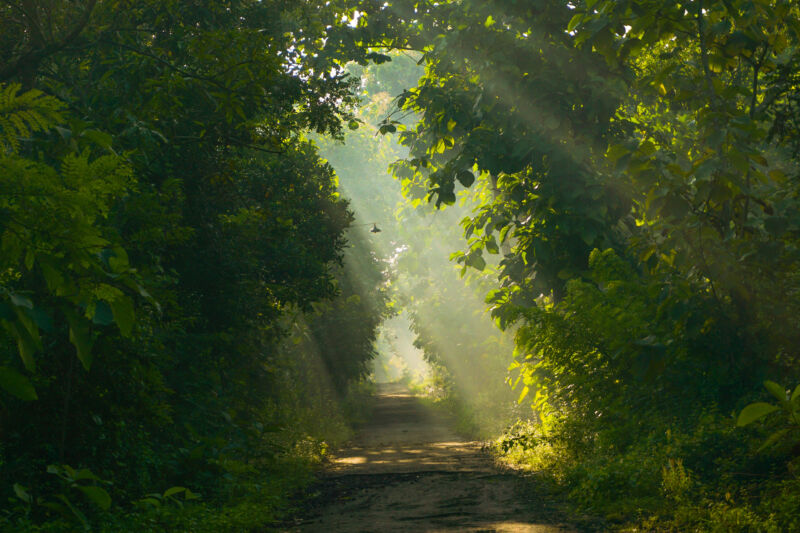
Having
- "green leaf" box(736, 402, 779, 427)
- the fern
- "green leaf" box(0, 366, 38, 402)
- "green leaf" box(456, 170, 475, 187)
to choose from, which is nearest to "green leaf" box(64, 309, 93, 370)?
"green leaf" box(0, 366, 38, 402)

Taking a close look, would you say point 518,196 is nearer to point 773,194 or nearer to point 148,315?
point 773,194

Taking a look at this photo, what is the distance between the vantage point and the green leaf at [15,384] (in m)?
3.30

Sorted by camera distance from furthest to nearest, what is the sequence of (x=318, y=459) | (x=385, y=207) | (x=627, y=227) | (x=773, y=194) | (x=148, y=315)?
(x=385, y=207) → (x=318, y=459) → (x=627, y=227) → (x=773, y=194) → (x=148, y=315)

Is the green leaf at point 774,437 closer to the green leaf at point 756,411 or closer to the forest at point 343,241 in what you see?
the forest at point 343,241

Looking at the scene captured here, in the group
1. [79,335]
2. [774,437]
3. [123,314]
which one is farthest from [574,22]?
[79,335]

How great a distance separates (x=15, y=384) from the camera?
333 centimetres

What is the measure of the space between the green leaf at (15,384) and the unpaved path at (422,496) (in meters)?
5.07

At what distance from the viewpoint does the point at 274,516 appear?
29.3 feet

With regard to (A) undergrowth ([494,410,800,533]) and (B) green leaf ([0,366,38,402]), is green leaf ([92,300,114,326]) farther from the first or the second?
(A) undergrowth ([494,410,800,533])

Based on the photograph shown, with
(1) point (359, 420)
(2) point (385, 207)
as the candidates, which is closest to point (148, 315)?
(1) point (359, 420)

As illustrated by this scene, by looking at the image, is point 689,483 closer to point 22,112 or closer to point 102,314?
point 102,314

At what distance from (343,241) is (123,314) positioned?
35.0ft

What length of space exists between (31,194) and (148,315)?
12.2 ft

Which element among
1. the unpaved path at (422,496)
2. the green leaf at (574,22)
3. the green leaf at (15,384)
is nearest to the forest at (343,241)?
the green leaf at (15,384)
